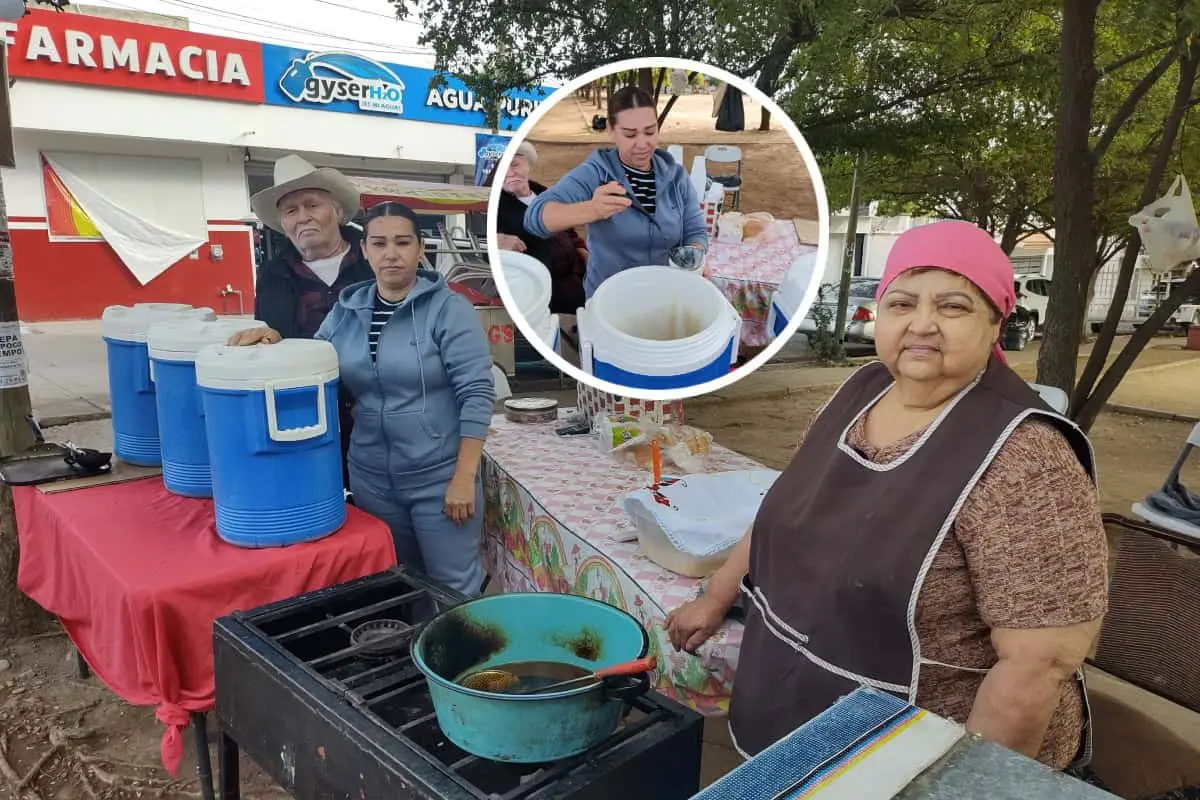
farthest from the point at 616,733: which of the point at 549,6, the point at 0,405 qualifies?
the point at 549,6

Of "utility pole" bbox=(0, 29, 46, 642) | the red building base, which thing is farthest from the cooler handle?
the red building base

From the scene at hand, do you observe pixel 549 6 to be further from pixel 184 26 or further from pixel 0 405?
pixel 184 26

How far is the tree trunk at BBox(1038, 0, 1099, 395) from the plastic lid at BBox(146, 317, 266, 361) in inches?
121

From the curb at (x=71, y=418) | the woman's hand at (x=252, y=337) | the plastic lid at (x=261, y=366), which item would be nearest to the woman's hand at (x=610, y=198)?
the plastic lid at (x=261, y=366)

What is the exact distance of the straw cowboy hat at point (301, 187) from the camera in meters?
2.50

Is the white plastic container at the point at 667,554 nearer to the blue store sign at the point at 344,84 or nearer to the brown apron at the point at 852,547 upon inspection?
the brown apron at the point at 852,547

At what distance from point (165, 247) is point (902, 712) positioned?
13.6 m

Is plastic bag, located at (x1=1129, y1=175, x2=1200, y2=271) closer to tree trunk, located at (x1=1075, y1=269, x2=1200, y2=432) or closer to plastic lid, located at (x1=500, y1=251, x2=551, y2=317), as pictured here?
tree trunk, located at (x1=1075, y1=269, x2=1200, y2=432)

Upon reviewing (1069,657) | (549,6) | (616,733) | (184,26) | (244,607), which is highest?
(184,26)

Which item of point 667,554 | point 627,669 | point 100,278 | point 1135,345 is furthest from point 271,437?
→ point 100,278

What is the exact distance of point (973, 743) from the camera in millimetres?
788

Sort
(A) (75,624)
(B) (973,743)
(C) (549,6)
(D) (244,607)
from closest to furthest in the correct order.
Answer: (B) (973,743)
(D) (244,607)
(A) (75,624)
(C) (549,6)

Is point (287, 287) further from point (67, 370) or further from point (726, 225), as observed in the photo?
point (67, 370)

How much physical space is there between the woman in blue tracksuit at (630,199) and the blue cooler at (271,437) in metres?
0.65
